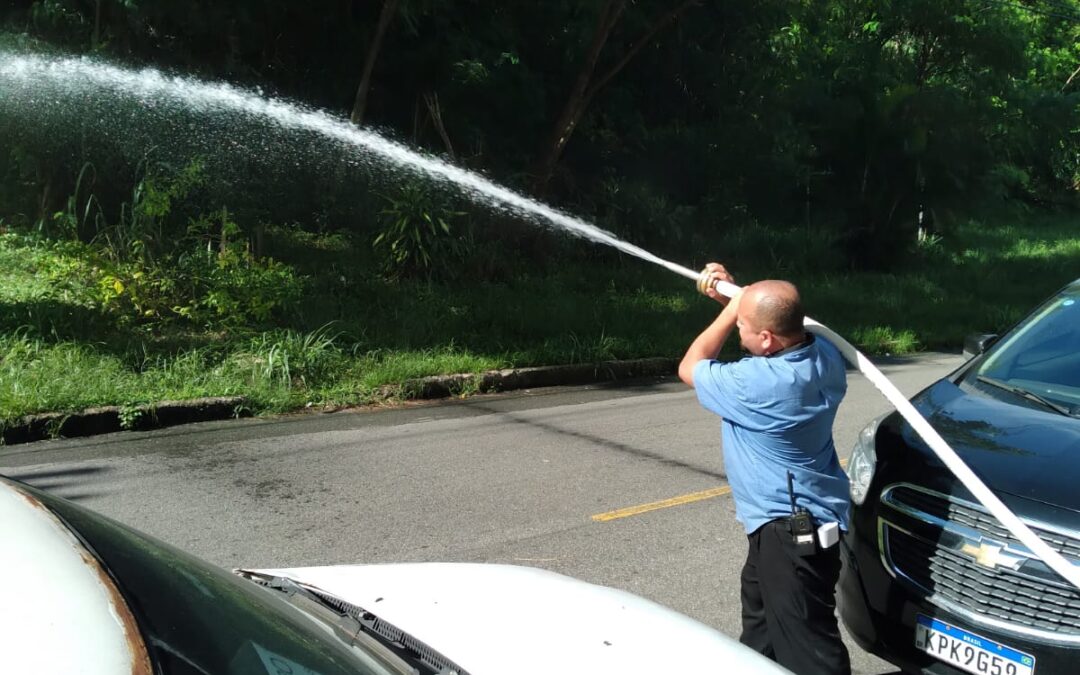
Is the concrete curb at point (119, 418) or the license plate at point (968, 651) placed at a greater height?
the license plate at point (968, 651)

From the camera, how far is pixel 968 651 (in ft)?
11.6

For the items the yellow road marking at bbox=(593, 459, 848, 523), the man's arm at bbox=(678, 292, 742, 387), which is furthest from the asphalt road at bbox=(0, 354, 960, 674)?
the man's arm at bbox=(678, 292, 742, 387)

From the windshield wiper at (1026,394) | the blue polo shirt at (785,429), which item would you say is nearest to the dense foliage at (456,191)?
the windshield wiper at (1026,394)

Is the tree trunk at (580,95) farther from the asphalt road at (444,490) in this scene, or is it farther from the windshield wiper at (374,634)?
the windshield wiper at (374,634)

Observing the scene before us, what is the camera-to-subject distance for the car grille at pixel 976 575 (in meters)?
3.36

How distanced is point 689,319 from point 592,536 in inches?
329

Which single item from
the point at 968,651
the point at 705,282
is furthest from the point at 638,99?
the point at 968,651

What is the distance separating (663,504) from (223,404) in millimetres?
4194

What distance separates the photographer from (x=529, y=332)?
39.8 ft

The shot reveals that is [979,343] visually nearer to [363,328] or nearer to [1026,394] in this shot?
[1026,394]

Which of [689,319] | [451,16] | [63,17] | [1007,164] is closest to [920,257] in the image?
[1007,164]

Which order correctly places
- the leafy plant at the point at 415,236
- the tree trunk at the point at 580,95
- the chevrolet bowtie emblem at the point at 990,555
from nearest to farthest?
1. the chevrolet bowtie emblem at the point at 990,555
2. the leafy plant at the point at 415,236
3. the tree trunk at the point at 580,95

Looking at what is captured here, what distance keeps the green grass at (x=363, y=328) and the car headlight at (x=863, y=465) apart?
593cm

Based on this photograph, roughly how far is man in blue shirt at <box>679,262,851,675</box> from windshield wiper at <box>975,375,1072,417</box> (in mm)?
1319
